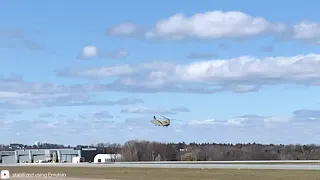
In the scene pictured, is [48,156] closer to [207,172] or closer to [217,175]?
[207,172]

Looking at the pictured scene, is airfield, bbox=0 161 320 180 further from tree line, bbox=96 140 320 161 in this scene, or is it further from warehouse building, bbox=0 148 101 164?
warehouse building, bbox=0 148 101 164

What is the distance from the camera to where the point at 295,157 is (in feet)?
431

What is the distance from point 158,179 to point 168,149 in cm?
9635

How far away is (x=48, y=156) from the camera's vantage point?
14638 centimetres

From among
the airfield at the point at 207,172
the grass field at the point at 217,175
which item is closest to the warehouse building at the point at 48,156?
the airfield at the point at 207,172

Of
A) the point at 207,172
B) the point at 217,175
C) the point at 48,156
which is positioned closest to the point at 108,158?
the point at 48,156

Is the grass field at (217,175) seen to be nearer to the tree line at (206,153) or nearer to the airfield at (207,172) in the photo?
the airfield at (207,172)

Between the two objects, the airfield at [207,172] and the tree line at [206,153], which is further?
the tree line at [206,153]

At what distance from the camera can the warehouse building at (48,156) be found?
14375 centimetres

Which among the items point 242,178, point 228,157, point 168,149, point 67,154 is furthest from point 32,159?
point 242,178

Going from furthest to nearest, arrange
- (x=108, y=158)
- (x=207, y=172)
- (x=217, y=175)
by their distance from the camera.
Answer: (x=108, y=158), (x=207, y=172), (x=217, y=175)

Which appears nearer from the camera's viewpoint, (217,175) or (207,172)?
(217,175)

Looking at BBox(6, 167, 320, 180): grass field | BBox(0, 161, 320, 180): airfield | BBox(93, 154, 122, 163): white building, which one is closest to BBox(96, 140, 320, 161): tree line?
BBox(93, 154, 122, 163): white building

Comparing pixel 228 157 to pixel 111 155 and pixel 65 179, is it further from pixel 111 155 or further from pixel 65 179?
pixel 65 179
